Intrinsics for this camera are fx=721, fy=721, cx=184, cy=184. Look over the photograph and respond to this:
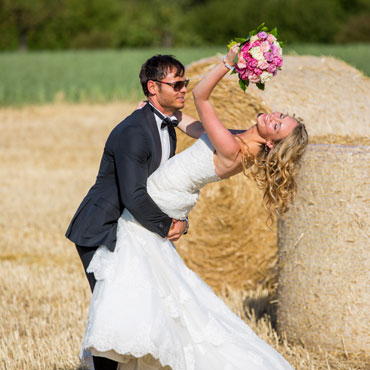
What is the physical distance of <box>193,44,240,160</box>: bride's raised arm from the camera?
3.60 metres

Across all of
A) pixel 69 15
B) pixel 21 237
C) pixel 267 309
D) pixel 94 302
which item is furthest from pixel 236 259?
pixel 69 15

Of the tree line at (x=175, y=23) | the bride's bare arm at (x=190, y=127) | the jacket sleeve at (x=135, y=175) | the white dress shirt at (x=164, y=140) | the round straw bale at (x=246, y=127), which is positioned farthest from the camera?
the tree line at (x=175, y=23)

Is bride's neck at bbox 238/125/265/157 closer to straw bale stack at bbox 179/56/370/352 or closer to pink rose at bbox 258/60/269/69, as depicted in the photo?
pink rose at bbox 258/60/269/69

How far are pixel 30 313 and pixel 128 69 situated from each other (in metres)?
24.1

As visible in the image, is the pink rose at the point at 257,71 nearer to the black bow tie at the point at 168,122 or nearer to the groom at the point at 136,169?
the groom at the point at 136,169

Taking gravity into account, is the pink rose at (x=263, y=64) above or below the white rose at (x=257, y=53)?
below

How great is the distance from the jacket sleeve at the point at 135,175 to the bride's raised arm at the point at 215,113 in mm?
346

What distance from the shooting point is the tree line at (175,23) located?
200 feet

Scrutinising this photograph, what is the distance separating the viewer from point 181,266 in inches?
159

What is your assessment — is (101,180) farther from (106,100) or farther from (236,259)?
(106,100)

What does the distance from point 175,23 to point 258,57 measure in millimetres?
59386

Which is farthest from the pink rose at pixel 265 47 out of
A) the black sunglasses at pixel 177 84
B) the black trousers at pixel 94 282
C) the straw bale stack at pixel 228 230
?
the straw bale stack at pixel 228 230

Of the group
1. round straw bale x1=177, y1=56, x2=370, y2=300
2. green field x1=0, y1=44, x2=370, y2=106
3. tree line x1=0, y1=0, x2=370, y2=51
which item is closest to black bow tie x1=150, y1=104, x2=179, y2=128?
round straw bale x1=177, y1=56, x2=370, y2=300

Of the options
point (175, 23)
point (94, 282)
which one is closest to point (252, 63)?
point (94, 282)
